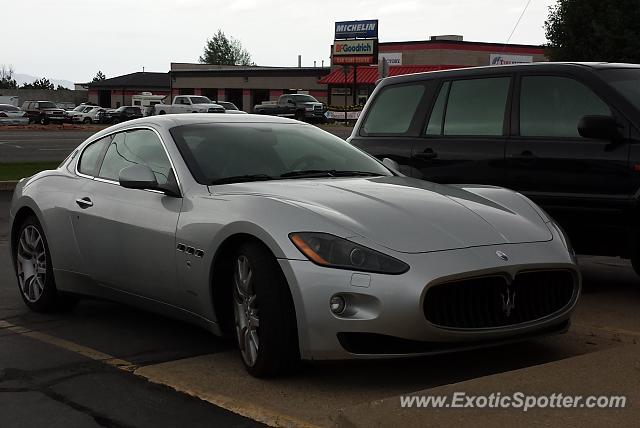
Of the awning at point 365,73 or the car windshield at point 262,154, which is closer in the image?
the car windshield at point 262,154

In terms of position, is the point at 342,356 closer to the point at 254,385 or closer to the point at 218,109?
the point at 254,385

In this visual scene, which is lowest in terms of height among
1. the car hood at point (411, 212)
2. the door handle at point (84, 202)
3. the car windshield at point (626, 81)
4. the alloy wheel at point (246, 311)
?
the alloy wheel at point (246, 311)

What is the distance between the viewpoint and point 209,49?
157375 mm

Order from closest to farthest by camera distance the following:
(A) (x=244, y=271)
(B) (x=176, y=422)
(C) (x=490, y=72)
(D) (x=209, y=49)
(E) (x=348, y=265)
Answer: (B) (x=176, y=422)
(E) (x=348, y=265)
(A) (x=244, y=271)
(C) (x=490, y=72)
(D) (x=209, y=49)

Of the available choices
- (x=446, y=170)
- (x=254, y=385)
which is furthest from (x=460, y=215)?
(x=446, y=170)

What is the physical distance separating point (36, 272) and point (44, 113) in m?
59.1

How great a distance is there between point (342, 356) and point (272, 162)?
1679mm

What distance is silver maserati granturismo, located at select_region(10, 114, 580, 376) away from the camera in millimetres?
4793

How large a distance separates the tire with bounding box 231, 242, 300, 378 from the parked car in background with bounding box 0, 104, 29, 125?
176 feet

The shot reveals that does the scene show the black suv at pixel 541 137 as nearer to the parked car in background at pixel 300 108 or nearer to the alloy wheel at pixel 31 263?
the alloy wheel at pixel 31 263

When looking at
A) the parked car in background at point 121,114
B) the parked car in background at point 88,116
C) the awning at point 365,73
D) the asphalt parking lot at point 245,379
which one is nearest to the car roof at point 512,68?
the asphalt parking lot at point 245,379

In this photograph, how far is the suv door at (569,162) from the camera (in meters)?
7.18

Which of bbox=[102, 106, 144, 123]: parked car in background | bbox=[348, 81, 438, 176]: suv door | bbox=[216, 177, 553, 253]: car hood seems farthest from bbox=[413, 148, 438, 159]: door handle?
bbox=[102, 106, 144, 123]: parked car in background

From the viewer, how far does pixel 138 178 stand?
5898 millimetres
